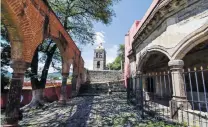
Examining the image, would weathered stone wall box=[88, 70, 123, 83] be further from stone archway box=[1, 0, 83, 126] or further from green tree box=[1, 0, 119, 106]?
stone archway box=[1, 0, 83, 126]

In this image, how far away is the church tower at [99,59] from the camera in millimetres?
43181

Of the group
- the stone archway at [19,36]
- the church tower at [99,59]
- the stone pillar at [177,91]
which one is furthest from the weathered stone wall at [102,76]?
the stone archway at [19,36]

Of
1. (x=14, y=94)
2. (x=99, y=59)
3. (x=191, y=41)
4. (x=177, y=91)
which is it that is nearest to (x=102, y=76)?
(x=99, y=59)

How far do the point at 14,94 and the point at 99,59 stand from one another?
40540 mm

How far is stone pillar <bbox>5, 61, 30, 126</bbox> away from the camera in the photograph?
3972 mm

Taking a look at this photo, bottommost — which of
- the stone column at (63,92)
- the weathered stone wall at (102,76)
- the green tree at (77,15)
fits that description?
the stone column at (63,92)

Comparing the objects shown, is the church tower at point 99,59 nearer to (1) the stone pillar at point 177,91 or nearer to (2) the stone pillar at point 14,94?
(1) the stone pillar at point 177,91

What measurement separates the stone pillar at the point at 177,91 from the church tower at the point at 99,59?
37.7 meters

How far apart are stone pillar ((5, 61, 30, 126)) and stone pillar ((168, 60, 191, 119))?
16.5ft

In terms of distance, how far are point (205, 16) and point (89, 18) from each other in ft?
32.0

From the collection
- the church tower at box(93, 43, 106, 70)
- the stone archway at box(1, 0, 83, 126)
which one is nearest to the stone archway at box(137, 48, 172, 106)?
the stone archway at box(1, 0, 83, 126)

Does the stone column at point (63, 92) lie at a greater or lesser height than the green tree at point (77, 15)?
lesser

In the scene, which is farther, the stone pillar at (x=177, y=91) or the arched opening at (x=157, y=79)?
the arched opening at (x=157, y=79)

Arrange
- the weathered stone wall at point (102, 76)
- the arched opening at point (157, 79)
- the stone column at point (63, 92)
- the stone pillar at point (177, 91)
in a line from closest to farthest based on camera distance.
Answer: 1. the stone pillar at point (177, 91)
2. the stone column at point (63, 92)
3. the arched opening at point (157, 79)
4. the weathered stone wall at point (102, 76)
